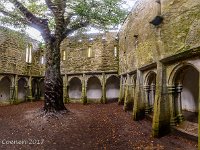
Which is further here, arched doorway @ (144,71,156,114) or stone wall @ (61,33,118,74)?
stone wall @ (61,33,118,74)

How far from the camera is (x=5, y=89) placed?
18.8 metres

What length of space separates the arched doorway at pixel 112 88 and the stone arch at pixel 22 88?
791 cm

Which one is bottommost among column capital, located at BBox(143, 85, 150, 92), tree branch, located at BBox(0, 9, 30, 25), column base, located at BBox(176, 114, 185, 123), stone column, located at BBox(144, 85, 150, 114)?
column base, located at BBox(176, 114, 185, 123)

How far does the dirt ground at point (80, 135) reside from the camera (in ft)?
22.2

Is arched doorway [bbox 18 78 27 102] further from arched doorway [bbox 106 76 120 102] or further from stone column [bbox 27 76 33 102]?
arched doorway [bbox 106 76 120 102]

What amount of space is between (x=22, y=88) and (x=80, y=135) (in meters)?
14.6

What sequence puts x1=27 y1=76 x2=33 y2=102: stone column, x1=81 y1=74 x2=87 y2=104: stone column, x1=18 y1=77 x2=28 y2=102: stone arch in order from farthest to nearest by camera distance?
x1=27 y1=76 x2=33 y2=102: stone column, x1=18 y1=77 x2=28 y2=102: stone arch, x1=81 y1=74 x2=87 y2=104: stone column

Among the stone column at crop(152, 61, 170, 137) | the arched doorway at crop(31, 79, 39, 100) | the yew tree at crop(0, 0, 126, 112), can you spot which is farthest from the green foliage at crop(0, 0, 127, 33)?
the arched doorway at crop(31, 79, 39, 100)

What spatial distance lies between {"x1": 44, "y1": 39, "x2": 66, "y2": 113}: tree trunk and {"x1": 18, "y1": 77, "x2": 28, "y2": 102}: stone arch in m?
9.41

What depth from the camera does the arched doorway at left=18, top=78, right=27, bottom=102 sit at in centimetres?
2050

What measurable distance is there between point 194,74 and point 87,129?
6352 millimetres

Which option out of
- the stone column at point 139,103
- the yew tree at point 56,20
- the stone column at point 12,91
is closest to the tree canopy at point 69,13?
the yew tree at point 56,20

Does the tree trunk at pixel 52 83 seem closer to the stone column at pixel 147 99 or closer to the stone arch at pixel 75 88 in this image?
the stone column at pixel 147 99


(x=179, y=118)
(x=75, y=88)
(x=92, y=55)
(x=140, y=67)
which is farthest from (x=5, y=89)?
(x=179, y=118)
